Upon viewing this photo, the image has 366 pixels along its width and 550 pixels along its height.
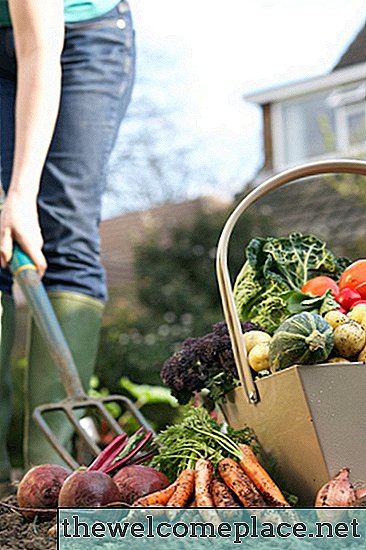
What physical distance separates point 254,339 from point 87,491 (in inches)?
16.1

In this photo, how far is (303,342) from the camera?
1.43 metres

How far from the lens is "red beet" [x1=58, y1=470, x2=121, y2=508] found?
1.44 metres

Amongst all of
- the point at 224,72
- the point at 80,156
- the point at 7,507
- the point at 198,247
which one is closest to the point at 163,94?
the point at 224,72

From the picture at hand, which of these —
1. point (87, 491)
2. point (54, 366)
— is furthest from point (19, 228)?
point (87, 491)

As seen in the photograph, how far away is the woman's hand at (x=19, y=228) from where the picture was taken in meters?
2.14

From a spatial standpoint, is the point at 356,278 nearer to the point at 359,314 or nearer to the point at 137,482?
the point at 359,314

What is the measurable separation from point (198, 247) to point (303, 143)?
630cm

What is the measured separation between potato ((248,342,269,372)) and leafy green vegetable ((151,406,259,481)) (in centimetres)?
12

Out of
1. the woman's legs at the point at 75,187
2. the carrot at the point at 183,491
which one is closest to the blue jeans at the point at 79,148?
the woman's legs at the point at 75,187

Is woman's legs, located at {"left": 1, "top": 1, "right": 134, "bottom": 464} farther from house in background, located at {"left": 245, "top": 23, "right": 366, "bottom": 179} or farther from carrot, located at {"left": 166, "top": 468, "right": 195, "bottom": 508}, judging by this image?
house in background, located at {"left": 245, "top": 23, "right": 366, "bottom": 179}

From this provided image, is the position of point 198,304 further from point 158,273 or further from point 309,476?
→ point 309,476

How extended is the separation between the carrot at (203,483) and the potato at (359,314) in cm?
35

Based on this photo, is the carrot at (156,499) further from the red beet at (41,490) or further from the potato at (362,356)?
the potato at (362,356)

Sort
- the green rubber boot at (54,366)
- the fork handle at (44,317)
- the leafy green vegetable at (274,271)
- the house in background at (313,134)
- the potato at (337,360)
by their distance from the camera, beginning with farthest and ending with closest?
1. the house in background at (313,134)
2. the green rubber boot at (54,366)
3. the fork handle at (44,317)
4. the leafy green vegetable at (274,271)
5. the potato at (337,360)
